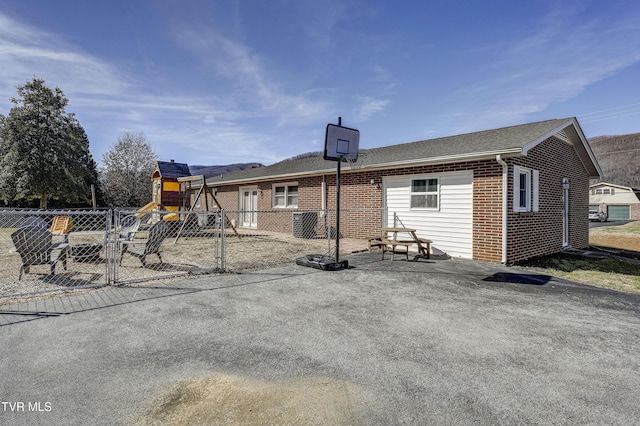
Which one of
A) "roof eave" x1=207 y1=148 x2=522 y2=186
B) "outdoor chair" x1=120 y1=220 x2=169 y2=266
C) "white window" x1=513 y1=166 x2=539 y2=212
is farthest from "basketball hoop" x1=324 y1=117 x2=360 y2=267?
"white window" x1=513 y1=166 x2=539 y2=212

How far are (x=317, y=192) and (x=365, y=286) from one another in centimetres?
854

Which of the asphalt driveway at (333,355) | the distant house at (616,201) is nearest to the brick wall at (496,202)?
the asphalt driveway at (333,355)

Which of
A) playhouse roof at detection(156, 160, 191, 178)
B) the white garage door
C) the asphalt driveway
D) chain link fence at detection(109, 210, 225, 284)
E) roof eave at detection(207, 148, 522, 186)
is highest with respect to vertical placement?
playhouse roof at detection(156, 160, 191, 178)

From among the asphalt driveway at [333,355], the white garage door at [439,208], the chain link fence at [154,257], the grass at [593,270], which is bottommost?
the asphalt driveway at [333,355]

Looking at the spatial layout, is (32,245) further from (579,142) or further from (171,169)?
(579,142)

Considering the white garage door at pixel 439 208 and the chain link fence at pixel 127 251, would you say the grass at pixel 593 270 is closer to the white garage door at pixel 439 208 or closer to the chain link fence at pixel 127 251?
the white garage door at pixel 439 208

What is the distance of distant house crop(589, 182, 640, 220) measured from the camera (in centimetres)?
4434

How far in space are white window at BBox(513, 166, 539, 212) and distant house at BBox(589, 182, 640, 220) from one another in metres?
50.5

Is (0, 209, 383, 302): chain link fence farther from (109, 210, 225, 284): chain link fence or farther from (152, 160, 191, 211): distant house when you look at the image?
(152, 160, 191, 211): distant house

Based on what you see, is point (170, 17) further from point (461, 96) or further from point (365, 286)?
point (461, 96)

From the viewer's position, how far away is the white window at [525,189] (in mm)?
8531

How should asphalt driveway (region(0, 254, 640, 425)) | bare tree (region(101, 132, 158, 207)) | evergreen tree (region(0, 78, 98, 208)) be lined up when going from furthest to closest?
bare tree (region(101, 132, 158, 207)), evergreen tree (region(0, 78, 98, 208)), asphalt driveway (region(0, 254, 640, 425))

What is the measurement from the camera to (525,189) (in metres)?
9.26

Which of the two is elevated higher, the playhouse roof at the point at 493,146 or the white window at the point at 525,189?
the playhouse roof at the point at 493,146
